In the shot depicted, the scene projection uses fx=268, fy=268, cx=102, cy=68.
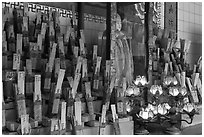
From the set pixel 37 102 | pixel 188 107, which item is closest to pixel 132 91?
pixel 188 107

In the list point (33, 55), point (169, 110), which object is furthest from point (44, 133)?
point (169, 110)

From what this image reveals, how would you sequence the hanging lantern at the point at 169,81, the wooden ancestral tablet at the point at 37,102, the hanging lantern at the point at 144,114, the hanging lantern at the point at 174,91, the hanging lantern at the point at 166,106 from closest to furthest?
the wooden ancestral tablet at the point at 37,102 < the hanging lantern at the point at 144,114 < the hanging lantern at the point at 166,106 < the hanging lantern at the point at 174,91 < the hanging lantern at the point at 169,81

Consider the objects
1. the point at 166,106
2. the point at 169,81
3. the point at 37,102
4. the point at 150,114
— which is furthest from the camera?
the point at 169,81

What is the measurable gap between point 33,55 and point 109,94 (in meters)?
0.77

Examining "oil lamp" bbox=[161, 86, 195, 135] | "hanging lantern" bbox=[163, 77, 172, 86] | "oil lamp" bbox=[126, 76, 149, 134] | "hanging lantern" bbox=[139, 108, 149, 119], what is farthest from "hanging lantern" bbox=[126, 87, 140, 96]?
"hanging lantern" bbox=[163, 77, 172, 86]

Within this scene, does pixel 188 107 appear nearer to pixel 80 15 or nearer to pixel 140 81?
pixel 140 81

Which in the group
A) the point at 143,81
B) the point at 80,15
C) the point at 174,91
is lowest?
the point at 174,91

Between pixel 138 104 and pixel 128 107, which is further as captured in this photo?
pixel 138 104

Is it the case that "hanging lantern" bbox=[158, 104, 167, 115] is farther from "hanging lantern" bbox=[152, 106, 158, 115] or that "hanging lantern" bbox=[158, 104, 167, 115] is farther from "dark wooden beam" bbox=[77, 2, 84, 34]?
"dark wooden beam" bbox=[77, 2, 84, 34]

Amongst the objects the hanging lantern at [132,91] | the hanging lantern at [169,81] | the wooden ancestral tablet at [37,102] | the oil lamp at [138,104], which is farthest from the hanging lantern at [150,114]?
the wooden ancestral tablet at [37,102]

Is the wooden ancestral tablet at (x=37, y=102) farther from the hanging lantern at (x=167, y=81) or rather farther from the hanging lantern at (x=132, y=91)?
the hanging lantern at (x=167, y=81)

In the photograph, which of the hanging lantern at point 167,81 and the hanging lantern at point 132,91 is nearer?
the hanging lantern at point 132,91

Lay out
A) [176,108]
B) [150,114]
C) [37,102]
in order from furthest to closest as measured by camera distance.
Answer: [176,108] < [150,114] < [37,102]

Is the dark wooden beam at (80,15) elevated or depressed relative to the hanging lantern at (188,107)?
elevated
